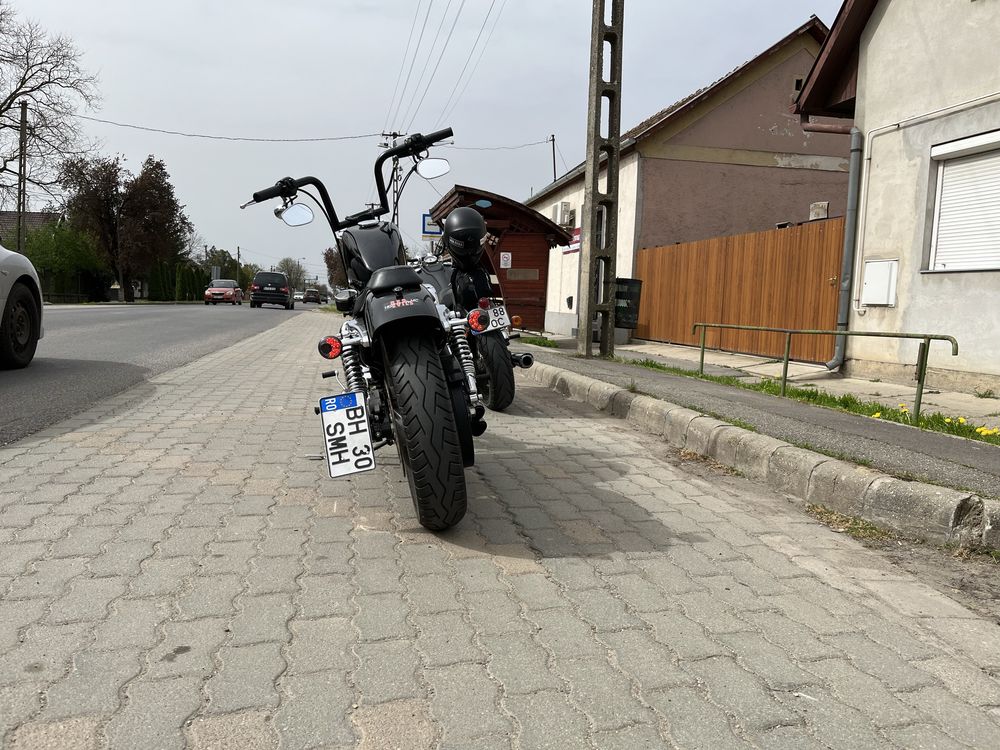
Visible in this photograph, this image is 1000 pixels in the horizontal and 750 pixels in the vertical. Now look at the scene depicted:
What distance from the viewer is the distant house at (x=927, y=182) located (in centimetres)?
801

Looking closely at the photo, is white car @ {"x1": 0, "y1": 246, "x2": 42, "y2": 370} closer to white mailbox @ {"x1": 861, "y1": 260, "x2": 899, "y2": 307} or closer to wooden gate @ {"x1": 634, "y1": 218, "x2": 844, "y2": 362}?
white mailbox @ {"x1": 861, "y1": 260, "x2": 899, "y2": 307}

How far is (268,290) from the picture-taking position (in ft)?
143

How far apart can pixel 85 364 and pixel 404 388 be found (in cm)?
713

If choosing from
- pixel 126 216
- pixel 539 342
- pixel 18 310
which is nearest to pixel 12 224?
pixel 126 216

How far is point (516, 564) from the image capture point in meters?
3.09

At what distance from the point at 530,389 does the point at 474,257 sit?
3.31m

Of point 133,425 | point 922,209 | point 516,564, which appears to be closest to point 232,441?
point 133,425

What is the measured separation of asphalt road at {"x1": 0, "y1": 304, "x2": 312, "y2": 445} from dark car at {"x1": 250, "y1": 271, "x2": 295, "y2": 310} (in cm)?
2750

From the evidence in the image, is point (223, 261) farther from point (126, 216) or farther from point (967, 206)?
point (967, 206)

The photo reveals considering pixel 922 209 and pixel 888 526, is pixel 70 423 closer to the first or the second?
pixel 888 526

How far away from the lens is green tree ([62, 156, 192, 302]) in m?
52.2

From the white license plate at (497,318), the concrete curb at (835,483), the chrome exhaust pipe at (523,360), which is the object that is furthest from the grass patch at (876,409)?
the white license plate at (497,318)

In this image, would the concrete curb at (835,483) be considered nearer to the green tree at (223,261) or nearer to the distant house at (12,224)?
the distant house at (12,224)

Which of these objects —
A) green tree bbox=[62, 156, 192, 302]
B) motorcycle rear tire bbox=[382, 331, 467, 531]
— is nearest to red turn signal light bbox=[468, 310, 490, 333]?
motorcycle rear tire bbox=[382, 331, 467, 531]
